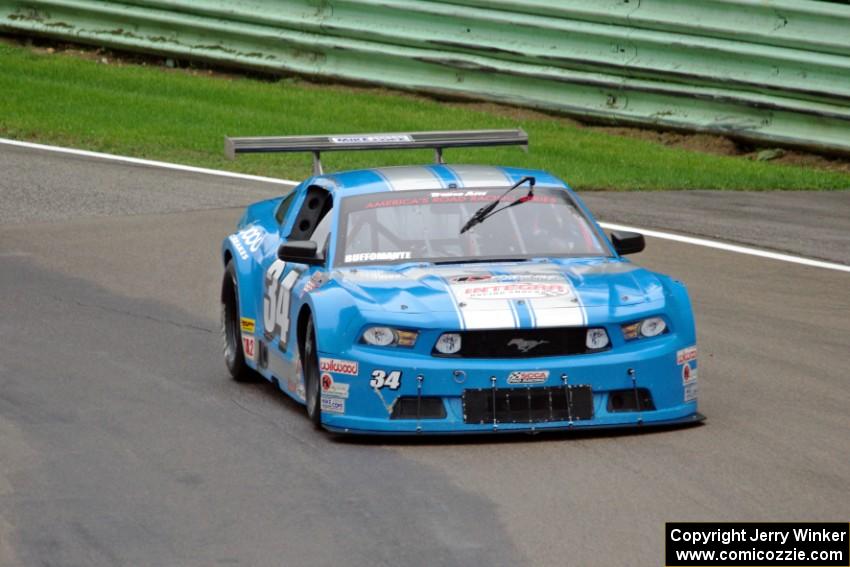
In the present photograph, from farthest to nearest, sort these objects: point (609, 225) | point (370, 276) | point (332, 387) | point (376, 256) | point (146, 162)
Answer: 1. point (146, 162)
2. point (609, 225)
3. point (376, 256)
4. point (370, 276)
5. point (332, 387)

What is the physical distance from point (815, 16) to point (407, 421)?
452 inches

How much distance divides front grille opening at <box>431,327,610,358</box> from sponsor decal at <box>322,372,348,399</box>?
45cm

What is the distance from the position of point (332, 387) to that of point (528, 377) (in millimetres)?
931

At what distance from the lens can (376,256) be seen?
976cm

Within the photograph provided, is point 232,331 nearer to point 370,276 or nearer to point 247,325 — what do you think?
point 247,325

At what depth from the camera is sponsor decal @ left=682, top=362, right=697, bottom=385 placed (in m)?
8.91

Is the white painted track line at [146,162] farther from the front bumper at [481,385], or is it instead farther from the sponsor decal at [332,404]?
the front bumper at [481,385]

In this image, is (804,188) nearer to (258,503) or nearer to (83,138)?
(83,138)

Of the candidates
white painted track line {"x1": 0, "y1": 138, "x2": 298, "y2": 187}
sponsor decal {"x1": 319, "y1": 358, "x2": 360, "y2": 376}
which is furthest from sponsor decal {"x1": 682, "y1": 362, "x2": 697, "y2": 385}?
white painted track line {"x1": 0, "y1": 138, "x2": 298, "y2": 187}

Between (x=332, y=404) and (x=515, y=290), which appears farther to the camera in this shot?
(x=515, y=290)

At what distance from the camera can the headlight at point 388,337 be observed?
8.73 meters

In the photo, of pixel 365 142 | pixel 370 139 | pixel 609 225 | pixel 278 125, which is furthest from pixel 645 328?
pixel 278 125

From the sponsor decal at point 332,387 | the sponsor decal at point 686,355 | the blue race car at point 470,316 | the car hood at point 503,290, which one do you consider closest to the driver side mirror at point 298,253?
the blue race car at point 470,316

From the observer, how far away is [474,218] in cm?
995
